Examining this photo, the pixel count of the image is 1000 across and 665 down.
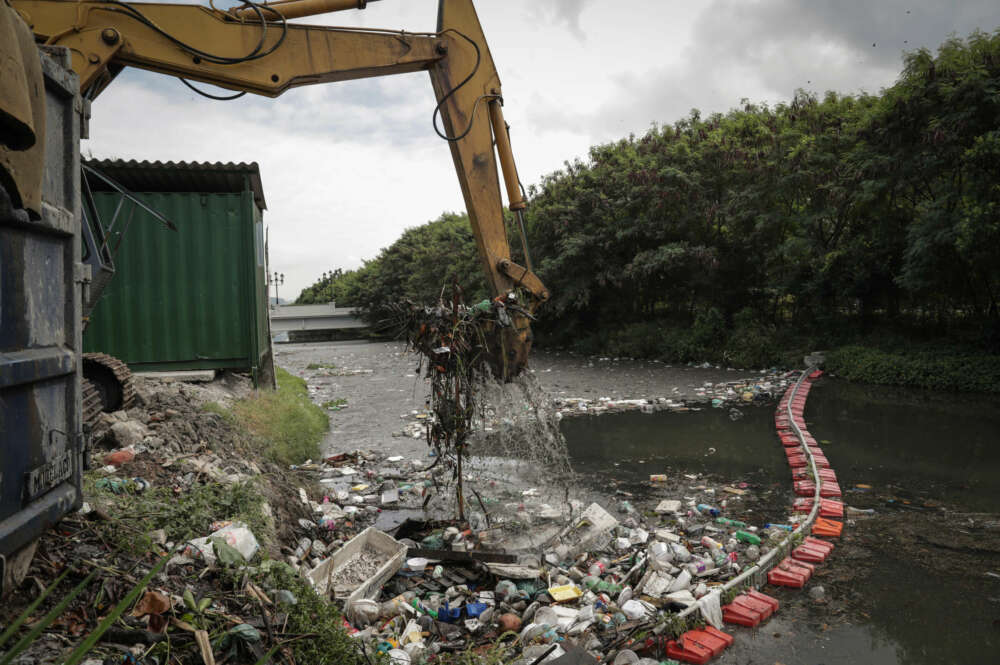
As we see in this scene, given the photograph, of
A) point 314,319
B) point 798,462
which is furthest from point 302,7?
point 314,319

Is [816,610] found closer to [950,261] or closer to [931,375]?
[931,375]

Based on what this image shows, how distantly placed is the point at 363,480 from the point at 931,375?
10984 mm

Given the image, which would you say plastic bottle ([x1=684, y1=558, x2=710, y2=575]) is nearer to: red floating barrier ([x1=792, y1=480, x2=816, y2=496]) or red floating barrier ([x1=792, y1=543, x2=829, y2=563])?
red floating barrier ([x1=792, y1=543, x2=829, y2=563])

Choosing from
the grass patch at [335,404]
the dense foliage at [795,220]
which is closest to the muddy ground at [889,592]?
the grass patch at [335,404]

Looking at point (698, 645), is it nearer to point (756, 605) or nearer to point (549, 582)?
point (756, 605)

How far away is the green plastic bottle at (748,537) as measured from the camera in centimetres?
397

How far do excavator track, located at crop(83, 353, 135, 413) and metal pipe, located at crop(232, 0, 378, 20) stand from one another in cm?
315

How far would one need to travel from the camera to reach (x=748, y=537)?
4004 millimetres

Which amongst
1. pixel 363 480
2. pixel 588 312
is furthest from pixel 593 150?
pixel 363 480

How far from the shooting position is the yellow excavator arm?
3.51m

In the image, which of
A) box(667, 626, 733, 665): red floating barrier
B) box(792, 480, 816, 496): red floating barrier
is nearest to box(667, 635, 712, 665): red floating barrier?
box(667, 626, 733, 665): red floating barrier

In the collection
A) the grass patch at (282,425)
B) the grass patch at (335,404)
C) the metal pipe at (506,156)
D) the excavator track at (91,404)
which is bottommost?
the grass patch at (335,404)

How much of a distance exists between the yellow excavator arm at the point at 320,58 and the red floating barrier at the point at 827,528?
2520 mm

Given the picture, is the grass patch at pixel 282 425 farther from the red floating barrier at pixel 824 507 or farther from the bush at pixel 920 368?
the bush at pixel 920 368
